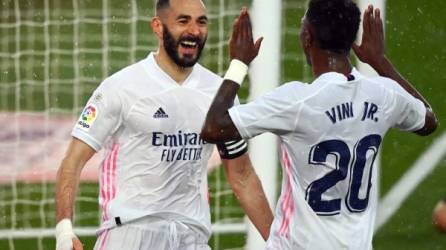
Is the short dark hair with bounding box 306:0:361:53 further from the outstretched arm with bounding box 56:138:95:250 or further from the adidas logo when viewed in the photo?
the outstretched arm with bounding box 56:138:95:250

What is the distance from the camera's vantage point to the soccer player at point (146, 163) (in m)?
5.91

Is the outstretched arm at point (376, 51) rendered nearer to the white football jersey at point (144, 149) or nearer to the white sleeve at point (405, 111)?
the white sleeve at point (405, 111)

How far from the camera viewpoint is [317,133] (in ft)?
16.1

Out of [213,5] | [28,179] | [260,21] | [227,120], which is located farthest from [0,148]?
[227,120]

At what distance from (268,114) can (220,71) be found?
429 centimetres

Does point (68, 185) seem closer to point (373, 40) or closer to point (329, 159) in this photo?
point (329, 159)

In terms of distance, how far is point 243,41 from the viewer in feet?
16.2

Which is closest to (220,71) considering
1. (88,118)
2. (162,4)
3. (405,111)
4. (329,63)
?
(162,4)

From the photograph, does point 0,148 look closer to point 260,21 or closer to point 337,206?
point 260,21

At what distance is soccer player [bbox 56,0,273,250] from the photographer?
5.91m

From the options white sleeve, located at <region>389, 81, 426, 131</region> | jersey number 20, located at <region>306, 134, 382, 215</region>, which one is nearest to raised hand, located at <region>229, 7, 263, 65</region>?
jersey number 20, located at <region>306, 134, 382, 215</region>

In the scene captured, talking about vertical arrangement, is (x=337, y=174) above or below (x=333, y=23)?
below

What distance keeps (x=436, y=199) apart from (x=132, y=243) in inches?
171

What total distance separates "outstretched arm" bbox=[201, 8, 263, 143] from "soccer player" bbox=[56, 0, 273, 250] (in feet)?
3.31
